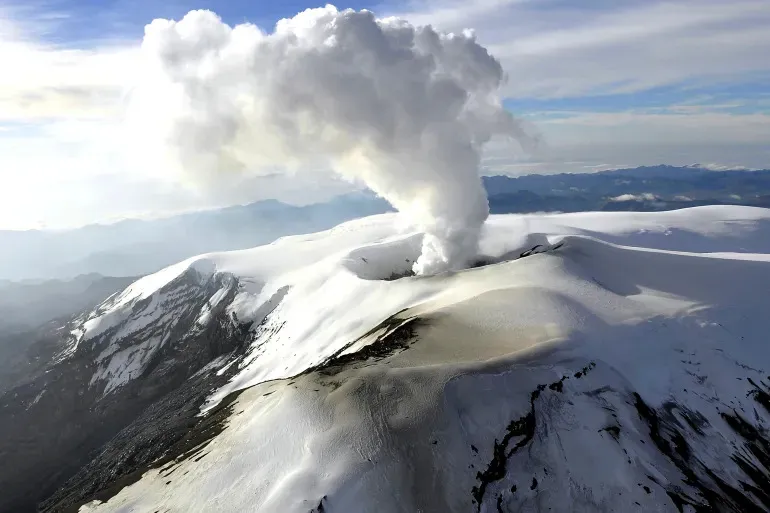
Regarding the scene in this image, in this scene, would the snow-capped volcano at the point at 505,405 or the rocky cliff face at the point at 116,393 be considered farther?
the rocky cliff face at the point at 116,393

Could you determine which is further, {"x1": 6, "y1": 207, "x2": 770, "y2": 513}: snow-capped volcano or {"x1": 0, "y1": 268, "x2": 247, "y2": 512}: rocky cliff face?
{"x1": 0, "y1": 268, "x2": 247, "y2": 512}: rocky cliff face

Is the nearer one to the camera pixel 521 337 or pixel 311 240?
pixel 521 337

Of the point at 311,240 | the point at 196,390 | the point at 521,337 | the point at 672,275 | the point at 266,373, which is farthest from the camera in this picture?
the point at 311,240

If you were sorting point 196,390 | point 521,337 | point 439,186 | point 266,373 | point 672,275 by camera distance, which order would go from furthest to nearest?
point 439,186 → point 196,390 → point 266,373 → point 672,275 → point 521,337

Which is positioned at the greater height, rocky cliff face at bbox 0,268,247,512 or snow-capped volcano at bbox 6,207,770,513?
snow-capped volcano at bbox 6,207,770,513

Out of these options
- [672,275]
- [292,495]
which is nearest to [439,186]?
[672,275]

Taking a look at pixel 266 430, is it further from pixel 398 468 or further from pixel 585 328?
pixel 585 328

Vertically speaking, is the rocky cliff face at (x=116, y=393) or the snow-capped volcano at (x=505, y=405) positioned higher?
the snow-capped volcano at (x=505, y=405)

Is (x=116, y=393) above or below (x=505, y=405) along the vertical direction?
below
